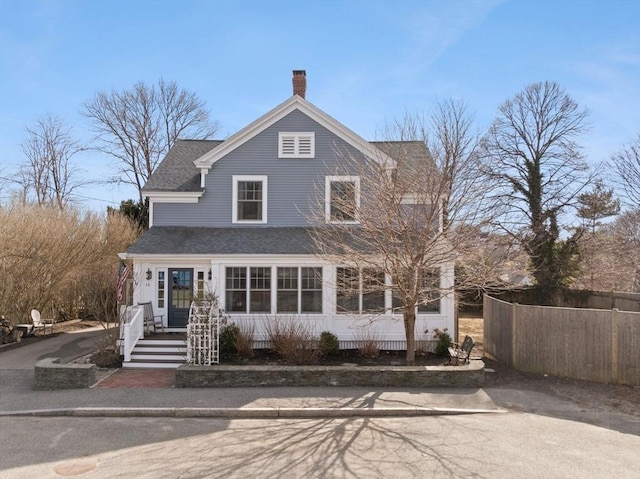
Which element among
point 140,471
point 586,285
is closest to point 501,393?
point 140,471

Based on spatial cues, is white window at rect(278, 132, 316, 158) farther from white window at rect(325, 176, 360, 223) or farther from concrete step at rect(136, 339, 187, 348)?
concrete step at rect(136, 339, 187, 348)

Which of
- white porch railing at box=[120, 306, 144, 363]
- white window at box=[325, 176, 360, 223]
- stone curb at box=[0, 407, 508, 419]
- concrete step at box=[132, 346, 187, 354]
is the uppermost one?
white window at box=[325, 176, 360, 223]

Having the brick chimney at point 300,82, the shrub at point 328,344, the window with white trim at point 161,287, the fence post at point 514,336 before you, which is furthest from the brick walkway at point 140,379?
the brick chimney at point 300,82

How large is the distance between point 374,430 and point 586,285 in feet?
84.2

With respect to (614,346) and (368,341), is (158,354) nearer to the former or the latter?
(368,341)

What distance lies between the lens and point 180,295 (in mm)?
14516

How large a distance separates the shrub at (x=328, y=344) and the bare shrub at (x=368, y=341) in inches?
32.2

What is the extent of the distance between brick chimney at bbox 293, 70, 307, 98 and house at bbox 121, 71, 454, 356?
2426mm

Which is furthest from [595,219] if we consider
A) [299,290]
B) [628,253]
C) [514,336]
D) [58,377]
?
[58,377]

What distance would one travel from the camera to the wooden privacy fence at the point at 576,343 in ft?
33.9

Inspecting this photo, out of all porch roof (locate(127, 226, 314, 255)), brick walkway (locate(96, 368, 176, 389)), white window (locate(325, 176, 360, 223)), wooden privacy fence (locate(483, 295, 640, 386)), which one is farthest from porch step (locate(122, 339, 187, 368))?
wooden privacy fence (locate(483, 295, 640, 386))

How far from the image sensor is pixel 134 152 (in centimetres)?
3672

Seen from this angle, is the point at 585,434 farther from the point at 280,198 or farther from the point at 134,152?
the point at 134,152

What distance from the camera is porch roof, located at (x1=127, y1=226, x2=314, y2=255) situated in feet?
44.7
